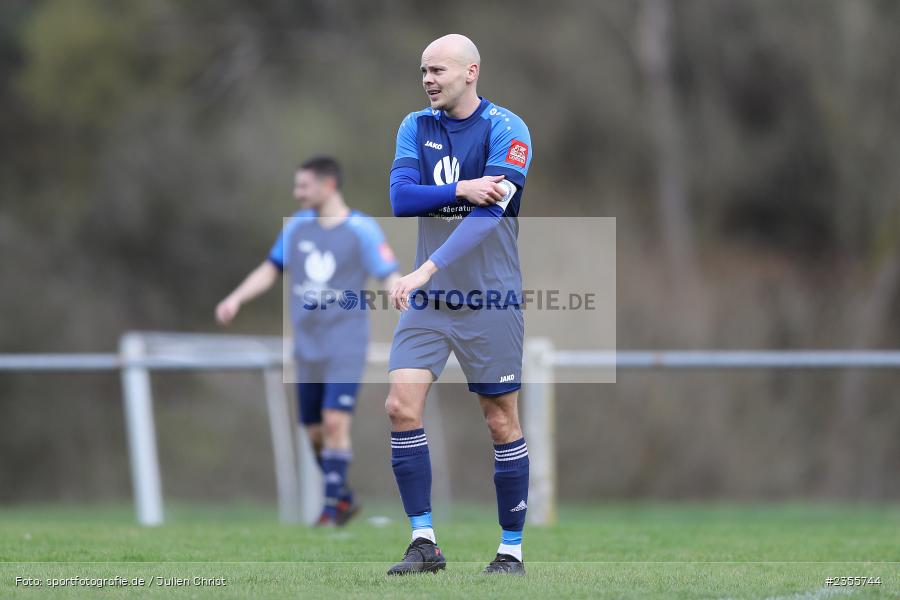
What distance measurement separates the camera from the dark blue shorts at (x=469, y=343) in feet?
18.4

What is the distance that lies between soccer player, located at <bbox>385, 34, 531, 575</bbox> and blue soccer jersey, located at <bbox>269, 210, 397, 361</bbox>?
10.2ft

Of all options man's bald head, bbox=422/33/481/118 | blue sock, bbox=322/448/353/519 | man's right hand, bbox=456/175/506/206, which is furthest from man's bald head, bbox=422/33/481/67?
blue sock, bbox=322/448/353/519

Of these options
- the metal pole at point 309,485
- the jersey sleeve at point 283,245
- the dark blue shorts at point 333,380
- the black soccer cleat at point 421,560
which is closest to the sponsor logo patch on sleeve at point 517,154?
the black soccer cleat at point 421,560

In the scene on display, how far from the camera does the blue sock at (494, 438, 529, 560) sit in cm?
568

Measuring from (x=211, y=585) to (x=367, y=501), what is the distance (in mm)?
13444

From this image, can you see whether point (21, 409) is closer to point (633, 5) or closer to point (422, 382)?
point (633, 5)

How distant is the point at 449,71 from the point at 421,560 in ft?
7.00

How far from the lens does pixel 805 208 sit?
2259 centimetres

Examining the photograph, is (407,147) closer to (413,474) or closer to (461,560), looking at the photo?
(413,474)

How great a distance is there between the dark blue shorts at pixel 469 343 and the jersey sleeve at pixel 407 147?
26.4 inches

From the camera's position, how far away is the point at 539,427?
949 centimetres

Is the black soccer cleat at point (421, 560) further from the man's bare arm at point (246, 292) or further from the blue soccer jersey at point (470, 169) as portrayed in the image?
the man's bare arm at point (246, 292)

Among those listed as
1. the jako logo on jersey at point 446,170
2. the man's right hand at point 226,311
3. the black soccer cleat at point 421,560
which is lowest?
the black soccer cleat at point 421,560

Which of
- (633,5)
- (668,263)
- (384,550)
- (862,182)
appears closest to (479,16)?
(633,5)
